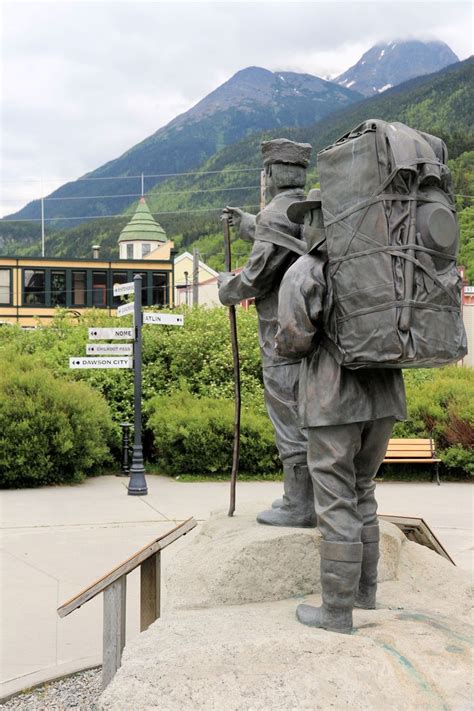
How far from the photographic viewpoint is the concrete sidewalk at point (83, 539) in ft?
19.1

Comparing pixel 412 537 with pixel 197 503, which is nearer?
pixel 412 537

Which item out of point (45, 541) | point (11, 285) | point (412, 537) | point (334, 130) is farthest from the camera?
point (334, 130)

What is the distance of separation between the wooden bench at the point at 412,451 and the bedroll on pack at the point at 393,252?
33.9ft

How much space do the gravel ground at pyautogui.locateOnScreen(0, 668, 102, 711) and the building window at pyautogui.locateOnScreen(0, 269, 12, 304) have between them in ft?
154

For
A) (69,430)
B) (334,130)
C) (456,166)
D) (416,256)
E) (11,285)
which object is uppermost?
(334,130)

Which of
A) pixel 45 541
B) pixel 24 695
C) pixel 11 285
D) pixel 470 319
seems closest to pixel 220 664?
pixel 24 695

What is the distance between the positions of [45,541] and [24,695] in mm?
4050

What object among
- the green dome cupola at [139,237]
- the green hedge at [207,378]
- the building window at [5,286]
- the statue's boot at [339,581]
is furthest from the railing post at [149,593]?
the green dome cupola at [139,237]

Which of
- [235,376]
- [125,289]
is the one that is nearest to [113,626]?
[235,376]

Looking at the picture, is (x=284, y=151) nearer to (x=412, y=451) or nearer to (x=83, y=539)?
(x=83, y=539)

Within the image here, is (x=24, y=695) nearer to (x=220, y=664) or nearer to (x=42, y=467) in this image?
(x=220, y=664)

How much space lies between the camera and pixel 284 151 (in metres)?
5.74

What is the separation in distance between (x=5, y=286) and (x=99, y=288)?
18.0 ft

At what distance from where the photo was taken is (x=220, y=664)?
12.3ft
